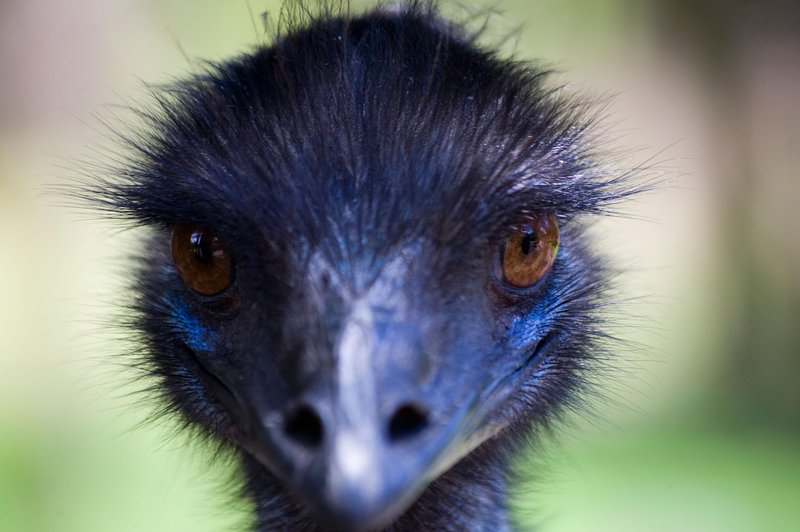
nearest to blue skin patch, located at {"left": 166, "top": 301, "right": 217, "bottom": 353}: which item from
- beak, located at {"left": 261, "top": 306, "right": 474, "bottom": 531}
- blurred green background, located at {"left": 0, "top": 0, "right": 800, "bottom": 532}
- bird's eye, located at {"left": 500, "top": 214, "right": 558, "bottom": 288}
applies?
beak, located at {"left": 261, "top": 306, "right": 474, "bottom": 531}

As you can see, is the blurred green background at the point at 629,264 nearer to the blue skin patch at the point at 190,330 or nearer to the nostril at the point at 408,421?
the blue skin patch at the point at 190,330

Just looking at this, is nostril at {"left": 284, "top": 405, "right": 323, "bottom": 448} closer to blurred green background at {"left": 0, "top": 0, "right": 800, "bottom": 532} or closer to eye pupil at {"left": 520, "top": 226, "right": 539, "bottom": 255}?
eye pupil at {"left": 520, "top": 226, "right": 539, "bottom": 255}

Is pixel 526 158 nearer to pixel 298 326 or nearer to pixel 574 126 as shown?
pixel 574 126

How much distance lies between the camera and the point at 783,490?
3.72 m

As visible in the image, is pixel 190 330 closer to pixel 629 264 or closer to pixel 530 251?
pixel 530 251

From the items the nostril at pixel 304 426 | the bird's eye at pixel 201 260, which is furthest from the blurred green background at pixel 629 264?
the nostril at pixel 304 426

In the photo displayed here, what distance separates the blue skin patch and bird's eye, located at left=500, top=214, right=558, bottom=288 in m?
0.43

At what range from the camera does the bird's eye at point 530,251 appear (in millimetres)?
1413

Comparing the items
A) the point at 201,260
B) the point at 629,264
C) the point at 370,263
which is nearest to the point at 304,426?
the point at 370,263

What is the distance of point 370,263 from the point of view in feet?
3.84

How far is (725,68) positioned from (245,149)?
3169mm

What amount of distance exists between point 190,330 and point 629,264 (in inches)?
68.8

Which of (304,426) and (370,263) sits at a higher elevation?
(370,263)

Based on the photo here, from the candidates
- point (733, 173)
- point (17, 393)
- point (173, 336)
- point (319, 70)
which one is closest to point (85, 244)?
point (17, 393)
